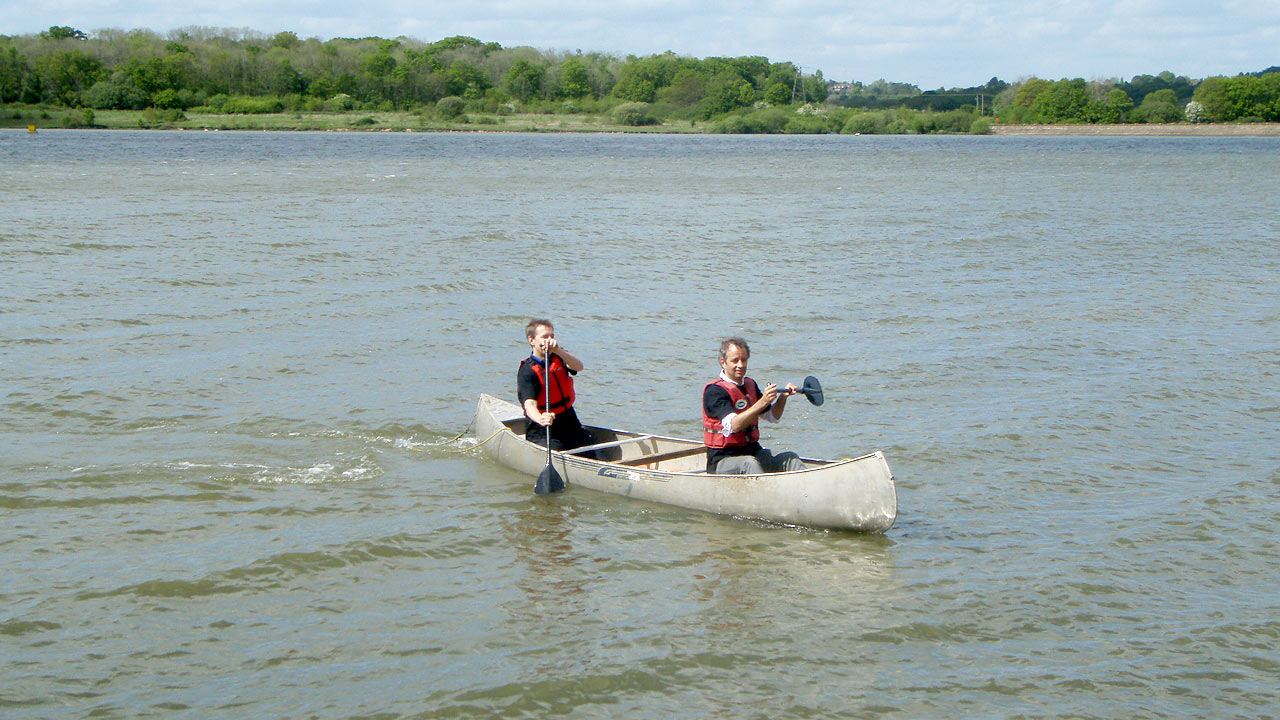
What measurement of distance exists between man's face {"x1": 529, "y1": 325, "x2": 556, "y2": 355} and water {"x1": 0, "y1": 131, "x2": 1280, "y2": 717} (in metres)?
1.17

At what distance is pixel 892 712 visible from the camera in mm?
5836

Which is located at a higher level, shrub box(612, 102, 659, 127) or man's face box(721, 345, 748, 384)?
shrub box(612, 102, 659, 127)

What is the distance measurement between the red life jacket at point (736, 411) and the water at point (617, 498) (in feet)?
1.95

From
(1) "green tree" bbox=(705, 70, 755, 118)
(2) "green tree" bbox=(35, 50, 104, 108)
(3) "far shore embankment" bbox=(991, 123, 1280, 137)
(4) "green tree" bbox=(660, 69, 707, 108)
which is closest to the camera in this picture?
(2) "green tree" bbox=(35, 50, 104, 108)

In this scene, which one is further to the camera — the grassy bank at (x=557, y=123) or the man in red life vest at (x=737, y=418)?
the grassy bank at (x=557, y=123)

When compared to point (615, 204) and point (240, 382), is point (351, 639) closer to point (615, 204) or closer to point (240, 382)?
point (240, 382)

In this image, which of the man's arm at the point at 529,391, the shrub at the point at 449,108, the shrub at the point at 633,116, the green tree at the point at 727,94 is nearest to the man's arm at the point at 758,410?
the man's arm at the point at 529,391

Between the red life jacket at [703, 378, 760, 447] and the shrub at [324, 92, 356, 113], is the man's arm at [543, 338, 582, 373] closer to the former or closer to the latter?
the red life jacket at [703, 378, 760, 447]

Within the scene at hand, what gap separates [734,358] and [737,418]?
1.41ft

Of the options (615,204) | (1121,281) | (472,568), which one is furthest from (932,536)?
(615,204)

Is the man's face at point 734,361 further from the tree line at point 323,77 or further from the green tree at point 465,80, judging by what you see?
the green tree at point 465,80

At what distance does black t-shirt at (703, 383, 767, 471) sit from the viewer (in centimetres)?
841

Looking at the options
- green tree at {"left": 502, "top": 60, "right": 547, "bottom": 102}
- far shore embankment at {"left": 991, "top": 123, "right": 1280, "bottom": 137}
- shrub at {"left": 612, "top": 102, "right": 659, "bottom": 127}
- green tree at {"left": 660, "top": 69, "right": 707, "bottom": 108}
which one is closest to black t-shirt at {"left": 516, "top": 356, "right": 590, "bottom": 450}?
far shore embankment at {"left": 991, "top": 123, "right": 1280, "bottom": 137}

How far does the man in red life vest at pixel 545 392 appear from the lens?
9.28 m
